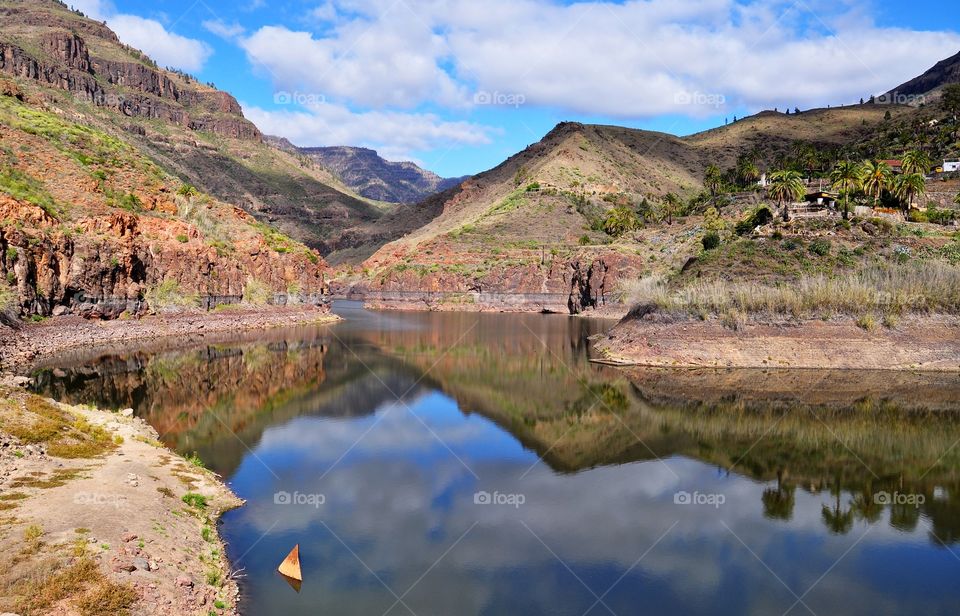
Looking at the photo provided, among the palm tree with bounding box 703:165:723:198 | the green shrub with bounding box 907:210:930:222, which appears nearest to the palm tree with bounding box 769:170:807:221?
the green shrub with bounding box 907:210:930:222

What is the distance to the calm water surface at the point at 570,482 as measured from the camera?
56.2 ft

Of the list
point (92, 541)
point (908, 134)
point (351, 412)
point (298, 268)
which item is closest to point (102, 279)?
→ point (298, 268)

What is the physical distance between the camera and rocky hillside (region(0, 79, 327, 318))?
5803 centimetres

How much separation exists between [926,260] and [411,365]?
150 feet

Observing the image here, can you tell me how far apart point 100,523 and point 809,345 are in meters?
49.5

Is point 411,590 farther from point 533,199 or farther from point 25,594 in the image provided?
point 533,199

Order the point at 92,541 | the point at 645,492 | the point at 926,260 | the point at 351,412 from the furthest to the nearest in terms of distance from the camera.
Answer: the point at 926,260
the point at 351,412
the point at 645,492
the point at 92,541

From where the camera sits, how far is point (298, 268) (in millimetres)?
92875

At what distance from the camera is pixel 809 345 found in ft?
166

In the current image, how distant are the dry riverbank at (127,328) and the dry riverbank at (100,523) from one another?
25163mm

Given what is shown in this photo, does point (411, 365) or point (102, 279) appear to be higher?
point (102, 279)

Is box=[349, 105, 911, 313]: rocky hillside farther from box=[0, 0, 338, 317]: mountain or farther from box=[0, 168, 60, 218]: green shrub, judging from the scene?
box=[0, 168, 60, 218]: green shrub

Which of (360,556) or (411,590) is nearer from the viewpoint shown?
(411,590)

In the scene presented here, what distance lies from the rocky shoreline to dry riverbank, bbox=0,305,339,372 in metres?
46.3
